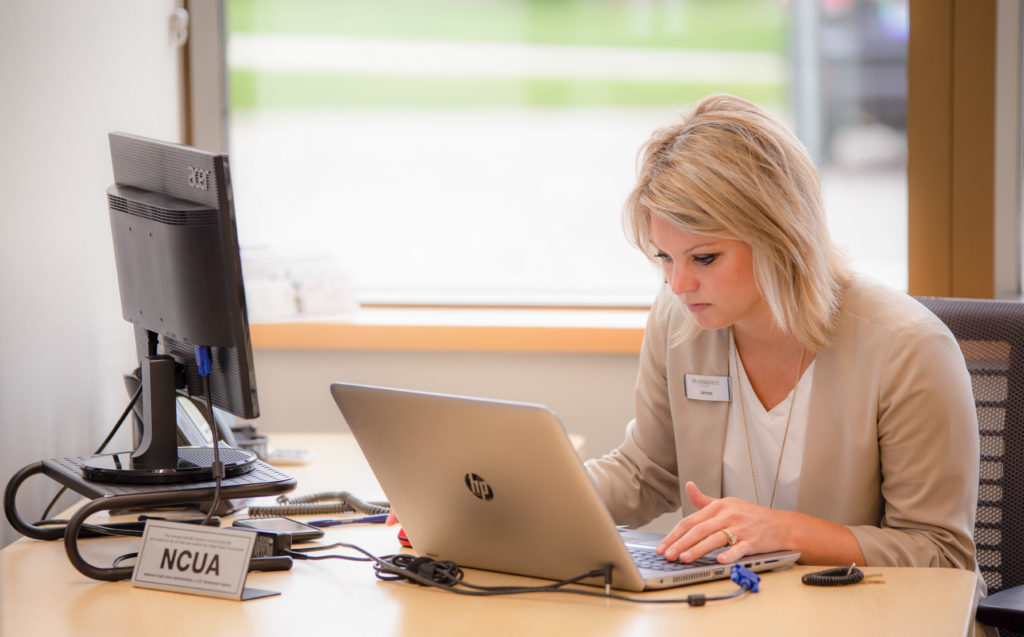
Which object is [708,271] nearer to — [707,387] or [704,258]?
[704,258]

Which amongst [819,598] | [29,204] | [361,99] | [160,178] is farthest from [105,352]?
[819,598]

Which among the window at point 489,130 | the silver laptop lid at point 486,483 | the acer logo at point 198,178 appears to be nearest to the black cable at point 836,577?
the silver laptop lid at point 486,483

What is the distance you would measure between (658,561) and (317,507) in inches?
25.2

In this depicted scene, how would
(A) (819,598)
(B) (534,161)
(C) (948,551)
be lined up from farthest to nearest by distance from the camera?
→ (B) (534,161), (C) (948,551), (A) (819,598)

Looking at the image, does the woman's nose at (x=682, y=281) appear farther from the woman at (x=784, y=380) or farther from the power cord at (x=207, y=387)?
the power cord at (x=207, y=387)

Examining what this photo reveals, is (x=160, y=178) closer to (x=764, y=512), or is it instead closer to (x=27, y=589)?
(x=27, y=589)

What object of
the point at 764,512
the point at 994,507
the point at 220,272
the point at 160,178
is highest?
the point at 160,178

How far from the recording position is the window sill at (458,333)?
2705 mm

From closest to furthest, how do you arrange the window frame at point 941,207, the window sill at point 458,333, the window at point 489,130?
1. the window frame at point 941,207
2. the window sill at point 458,333
3. the window at point 489,130

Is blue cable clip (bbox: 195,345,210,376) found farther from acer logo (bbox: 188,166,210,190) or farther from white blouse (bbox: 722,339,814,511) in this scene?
white blouse (bbox: 722,339,814,511)

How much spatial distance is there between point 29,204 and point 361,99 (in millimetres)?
1365

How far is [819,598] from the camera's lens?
126 centimetres

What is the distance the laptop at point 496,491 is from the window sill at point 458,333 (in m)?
1.29

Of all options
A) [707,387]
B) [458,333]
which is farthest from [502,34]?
[707,387]
